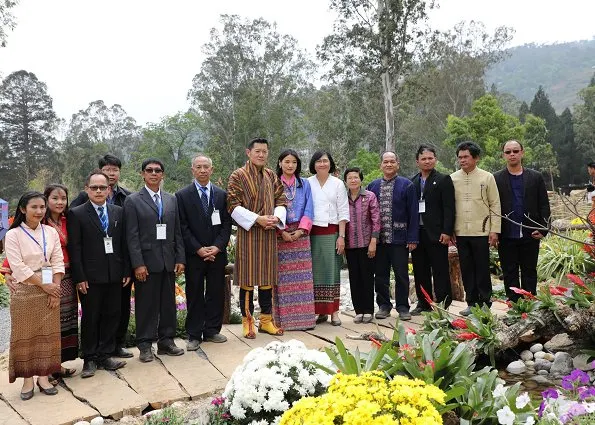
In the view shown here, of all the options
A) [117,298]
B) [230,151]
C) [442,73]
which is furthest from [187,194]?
[442,73]

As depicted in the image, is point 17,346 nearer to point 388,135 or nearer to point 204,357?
point 204,357

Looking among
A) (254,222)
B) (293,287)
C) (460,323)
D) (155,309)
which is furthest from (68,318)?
(460,323)

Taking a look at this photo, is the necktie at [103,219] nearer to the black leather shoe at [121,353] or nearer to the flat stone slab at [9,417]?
the black leather shoe at [121,353]

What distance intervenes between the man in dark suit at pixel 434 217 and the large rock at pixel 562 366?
137 cm

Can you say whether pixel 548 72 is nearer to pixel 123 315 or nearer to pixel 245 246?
pixel 245 246

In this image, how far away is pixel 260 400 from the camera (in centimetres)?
273

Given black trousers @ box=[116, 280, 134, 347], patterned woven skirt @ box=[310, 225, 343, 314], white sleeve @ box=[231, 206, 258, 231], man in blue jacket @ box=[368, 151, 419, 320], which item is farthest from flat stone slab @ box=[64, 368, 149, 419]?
man in blue jacket @ box=[368, 151, 419, 320]

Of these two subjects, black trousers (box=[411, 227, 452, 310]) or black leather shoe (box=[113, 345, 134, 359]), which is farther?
black trousers (box=[411, 227, 452, 310])

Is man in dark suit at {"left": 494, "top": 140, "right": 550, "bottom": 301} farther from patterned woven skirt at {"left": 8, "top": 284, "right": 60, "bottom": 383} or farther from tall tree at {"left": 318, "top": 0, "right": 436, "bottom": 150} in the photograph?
tall tree at {"left": 318, "top": 0, "right": 436, "bottom": 150}

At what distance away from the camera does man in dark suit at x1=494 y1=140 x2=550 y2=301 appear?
201 inches

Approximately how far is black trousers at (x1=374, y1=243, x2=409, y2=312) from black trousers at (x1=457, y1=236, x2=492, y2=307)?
0.58 metres

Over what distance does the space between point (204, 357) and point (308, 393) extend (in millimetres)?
1703

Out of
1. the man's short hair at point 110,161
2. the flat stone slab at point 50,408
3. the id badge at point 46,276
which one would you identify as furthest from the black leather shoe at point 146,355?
the man's short hair at point 110,161

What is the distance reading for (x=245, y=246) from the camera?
15.4 feet
